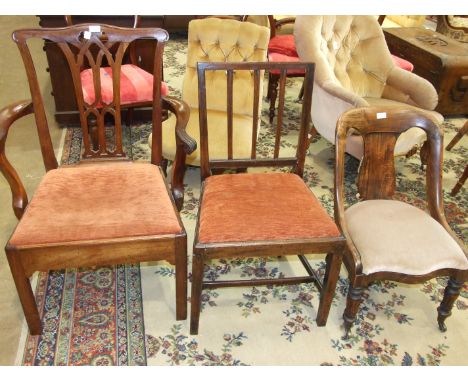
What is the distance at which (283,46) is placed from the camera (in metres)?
3.57

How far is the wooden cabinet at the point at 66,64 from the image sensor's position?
3049 millimetres

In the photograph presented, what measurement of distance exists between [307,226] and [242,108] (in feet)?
4.39

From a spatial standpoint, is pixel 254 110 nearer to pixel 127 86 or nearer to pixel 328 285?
pixel 328 285

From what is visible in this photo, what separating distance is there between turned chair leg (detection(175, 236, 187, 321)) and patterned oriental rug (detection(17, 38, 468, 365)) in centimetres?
7

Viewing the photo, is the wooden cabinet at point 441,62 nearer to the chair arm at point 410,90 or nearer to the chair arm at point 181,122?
the chair arm at point 410,90

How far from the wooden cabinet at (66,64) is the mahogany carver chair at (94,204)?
140cm

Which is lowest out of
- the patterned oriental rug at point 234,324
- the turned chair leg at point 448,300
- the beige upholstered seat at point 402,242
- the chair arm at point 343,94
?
the patterned oriental rug at point 234,324

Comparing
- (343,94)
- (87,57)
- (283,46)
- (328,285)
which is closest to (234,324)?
(328,285)

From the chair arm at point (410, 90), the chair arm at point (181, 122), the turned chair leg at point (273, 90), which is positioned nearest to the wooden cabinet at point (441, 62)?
the chair arm at point (410, 90)

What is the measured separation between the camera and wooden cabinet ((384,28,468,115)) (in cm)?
350

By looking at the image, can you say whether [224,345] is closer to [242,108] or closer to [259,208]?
[259,208]

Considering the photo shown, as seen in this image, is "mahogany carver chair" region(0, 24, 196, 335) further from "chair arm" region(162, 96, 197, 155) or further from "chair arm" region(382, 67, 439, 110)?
"chair arm" region(382, 67, 439, 110)

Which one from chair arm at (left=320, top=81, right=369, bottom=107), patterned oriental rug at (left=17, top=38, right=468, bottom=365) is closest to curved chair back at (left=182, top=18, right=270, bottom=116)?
chair arm at (left=320, top=81, right=369, bottom=107)

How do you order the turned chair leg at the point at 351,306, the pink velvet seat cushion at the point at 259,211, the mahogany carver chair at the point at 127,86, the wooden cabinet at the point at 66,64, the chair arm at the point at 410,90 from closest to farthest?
the pink velvet seat cushion at the point at 259,211 < the turned chair leg at the point at 351,306 < the mahogany carver chair at the point at 127,86 < the chair arm at the point at 410,90 < the wooden cabinet at the point at 66,64
